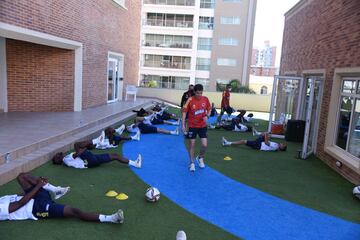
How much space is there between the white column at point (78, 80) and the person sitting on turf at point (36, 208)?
8.74 meters

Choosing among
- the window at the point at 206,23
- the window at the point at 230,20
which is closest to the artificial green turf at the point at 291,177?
the window at the point at 230,20

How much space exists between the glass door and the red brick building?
1212 mm

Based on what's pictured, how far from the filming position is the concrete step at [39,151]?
18.7 ft

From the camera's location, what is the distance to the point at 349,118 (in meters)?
7.94

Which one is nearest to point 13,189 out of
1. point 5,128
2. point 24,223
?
point 24,223

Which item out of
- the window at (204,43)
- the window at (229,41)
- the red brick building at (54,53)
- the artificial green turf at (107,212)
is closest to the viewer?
the artificial green turf at (107,212)

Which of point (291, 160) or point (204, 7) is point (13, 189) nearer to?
point (291, 160)

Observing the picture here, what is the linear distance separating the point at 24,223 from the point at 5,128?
4.73 m

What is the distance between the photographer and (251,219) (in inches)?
192

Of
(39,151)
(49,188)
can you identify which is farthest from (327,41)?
(49,188)

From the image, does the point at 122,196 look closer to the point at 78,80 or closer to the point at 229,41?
the point at 78,80

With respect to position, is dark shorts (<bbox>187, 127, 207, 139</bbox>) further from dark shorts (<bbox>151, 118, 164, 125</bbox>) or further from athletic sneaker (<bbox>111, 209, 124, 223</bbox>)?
dark shorts (<bbox>151, 118, 164, 125</bbox>)

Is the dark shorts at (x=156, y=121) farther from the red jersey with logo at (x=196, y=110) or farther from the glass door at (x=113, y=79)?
the red jersey with logo at (x=196, y=110)

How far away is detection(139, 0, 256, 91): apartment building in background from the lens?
4391cm
